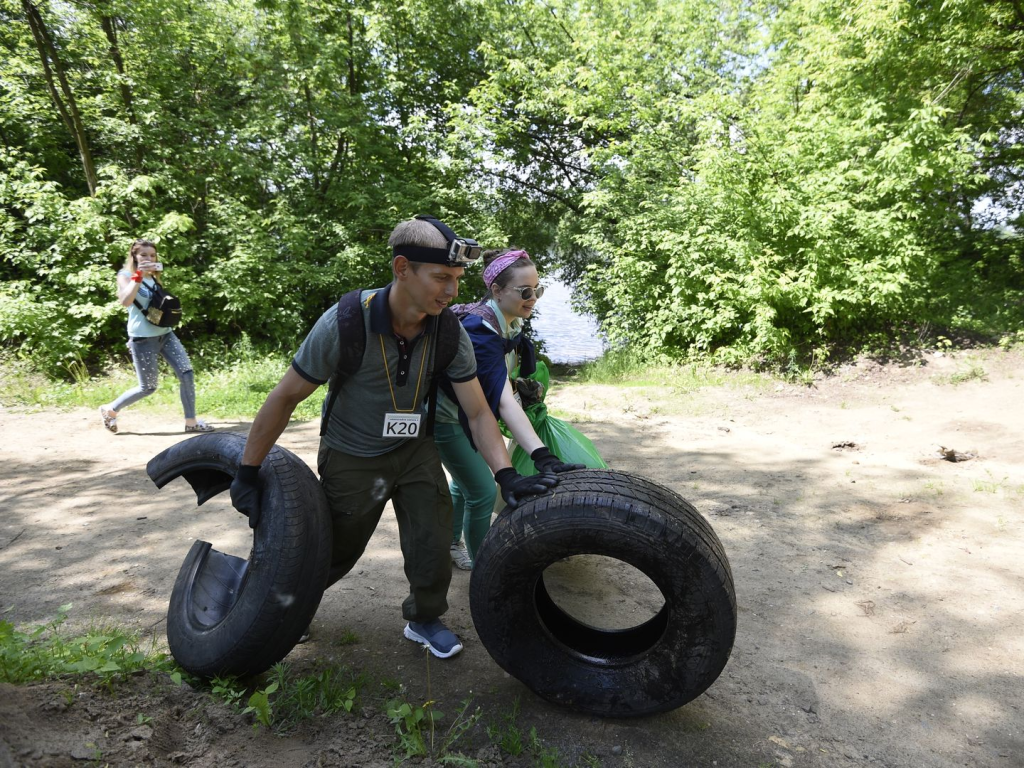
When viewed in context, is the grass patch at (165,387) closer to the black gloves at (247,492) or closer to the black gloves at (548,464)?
the black gloves at (247,492)

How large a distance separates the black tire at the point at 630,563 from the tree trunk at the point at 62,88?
37.8 feet

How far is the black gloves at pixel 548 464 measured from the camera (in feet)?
8.43

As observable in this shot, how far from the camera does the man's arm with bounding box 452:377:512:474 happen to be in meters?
2.72

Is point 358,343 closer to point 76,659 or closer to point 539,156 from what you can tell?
point 76,659

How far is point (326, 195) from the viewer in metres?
13.3

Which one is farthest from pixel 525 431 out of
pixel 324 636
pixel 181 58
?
pixel 181 58

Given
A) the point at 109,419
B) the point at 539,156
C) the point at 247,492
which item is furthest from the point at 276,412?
the point at 539,156

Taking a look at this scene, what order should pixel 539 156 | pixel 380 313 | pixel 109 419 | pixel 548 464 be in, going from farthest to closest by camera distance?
pixel 539 156, pixel 109 419, pixel 548 464, pixel 380 313

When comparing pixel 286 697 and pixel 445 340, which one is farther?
pixel 445 340

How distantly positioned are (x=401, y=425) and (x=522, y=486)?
0.59 metres

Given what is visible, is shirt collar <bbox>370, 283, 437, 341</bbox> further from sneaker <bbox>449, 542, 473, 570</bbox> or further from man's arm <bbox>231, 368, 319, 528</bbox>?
sneaker <bbox>449, 542, 473, 570</bbox>

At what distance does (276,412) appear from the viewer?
97.4 inches

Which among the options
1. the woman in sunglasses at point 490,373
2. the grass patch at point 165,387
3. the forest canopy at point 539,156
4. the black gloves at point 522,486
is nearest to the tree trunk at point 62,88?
the forest canopy at point 539,156

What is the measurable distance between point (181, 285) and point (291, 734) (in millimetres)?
10554
